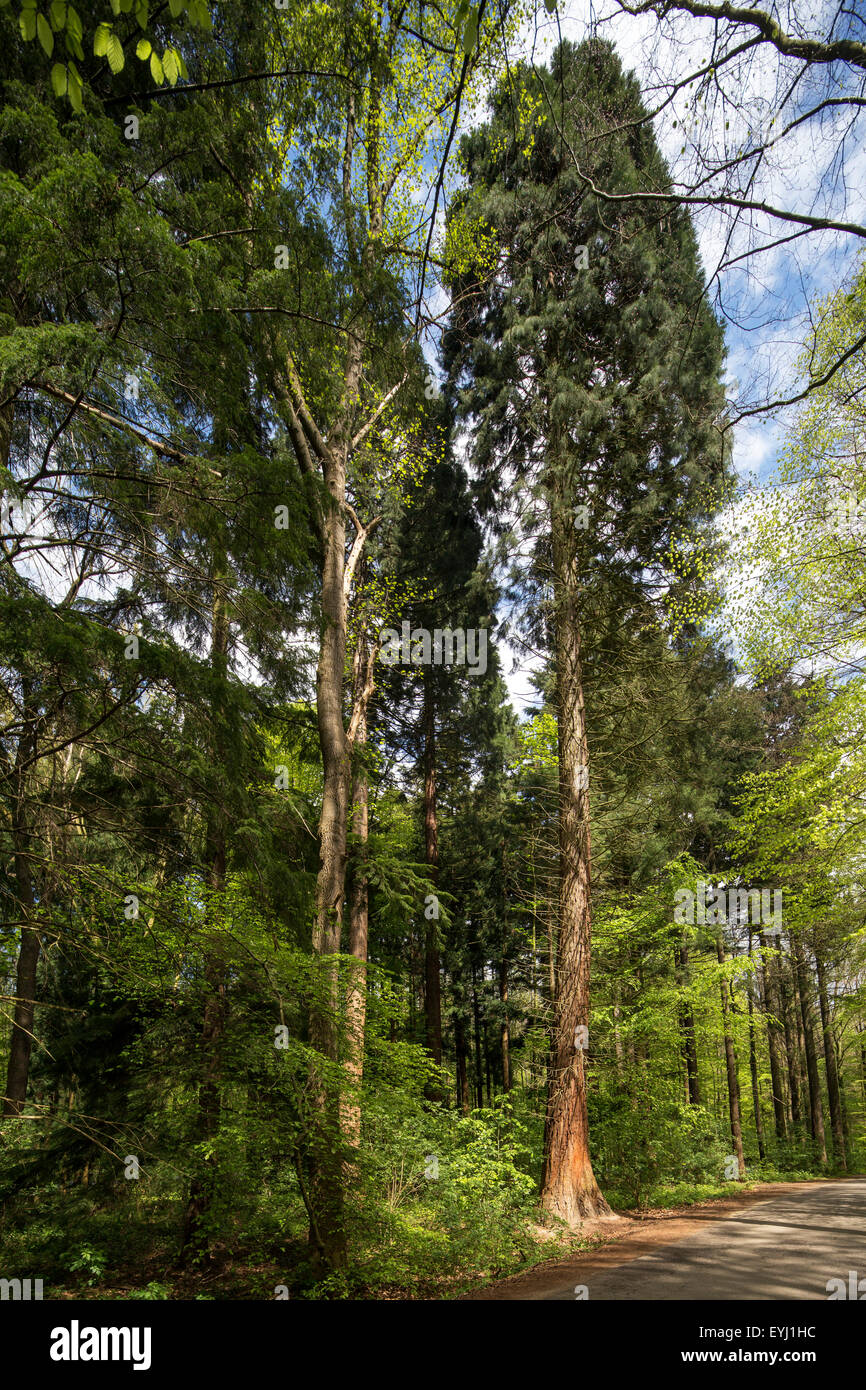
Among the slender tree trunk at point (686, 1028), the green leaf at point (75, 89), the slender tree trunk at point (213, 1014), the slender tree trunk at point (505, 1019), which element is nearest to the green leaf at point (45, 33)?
the green leaf at point (75, 89)

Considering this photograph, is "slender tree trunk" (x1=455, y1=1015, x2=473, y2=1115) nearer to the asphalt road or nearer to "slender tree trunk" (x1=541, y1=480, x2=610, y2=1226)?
the asphalt road

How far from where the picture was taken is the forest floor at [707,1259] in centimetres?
502

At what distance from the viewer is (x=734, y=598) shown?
32.8 ft

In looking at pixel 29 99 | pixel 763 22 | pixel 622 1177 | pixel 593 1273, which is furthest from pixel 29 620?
pixel 622 1177

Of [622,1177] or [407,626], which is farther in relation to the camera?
[407,626]

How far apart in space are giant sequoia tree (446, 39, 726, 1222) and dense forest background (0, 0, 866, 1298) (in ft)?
0.24

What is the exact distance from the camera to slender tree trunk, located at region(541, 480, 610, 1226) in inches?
315

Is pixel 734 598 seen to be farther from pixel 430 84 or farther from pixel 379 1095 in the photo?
pixel 379 1095

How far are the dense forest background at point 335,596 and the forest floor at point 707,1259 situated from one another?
1.75 ft

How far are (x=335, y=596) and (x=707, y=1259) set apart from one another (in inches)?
291

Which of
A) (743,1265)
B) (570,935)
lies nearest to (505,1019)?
(570,935)

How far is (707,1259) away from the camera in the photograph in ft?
20.3

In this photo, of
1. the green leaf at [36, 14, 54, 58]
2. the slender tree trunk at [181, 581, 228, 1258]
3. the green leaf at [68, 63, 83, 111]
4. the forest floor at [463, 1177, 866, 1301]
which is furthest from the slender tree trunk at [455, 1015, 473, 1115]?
the green leaf at [36, 14, 54, 58]

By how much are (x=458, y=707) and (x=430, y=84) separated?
36.7 feet
